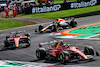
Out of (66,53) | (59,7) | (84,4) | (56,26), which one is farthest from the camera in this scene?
(84,4)

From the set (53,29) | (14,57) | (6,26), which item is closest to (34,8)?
(6,26)

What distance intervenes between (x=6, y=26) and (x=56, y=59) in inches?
739

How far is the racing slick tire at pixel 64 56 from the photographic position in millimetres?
11620

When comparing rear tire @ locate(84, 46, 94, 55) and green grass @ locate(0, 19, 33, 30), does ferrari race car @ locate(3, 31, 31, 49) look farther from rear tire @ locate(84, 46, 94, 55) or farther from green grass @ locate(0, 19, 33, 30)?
green grass @ locate(0, 19, 33, 30)

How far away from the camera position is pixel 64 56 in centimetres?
1173

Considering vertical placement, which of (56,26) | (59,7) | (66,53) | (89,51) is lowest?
(56,26)

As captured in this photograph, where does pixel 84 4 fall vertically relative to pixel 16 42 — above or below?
above

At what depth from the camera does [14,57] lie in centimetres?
1477

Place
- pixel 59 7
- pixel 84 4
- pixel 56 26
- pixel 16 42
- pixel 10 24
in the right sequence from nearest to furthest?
pixel 16 42
pixel 56 26
pixel 10 24
pixel 59 7
pixel 84 4

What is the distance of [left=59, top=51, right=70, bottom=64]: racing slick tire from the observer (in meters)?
11.6

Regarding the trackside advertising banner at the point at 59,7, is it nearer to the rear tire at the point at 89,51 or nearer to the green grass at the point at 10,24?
the green grass at the point at 10,24

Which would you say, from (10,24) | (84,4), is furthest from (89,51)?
(84,4)

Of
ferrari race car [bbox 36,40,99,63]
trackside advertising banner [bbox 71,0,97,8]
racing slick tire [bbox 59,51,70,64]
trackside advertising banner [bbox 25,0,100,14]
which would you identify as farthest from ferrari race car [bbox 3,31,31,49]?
trackside advertising banner [bbox 71,0,97,8]

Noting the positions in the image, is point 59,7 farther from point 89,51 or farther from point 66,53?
point 66,53
